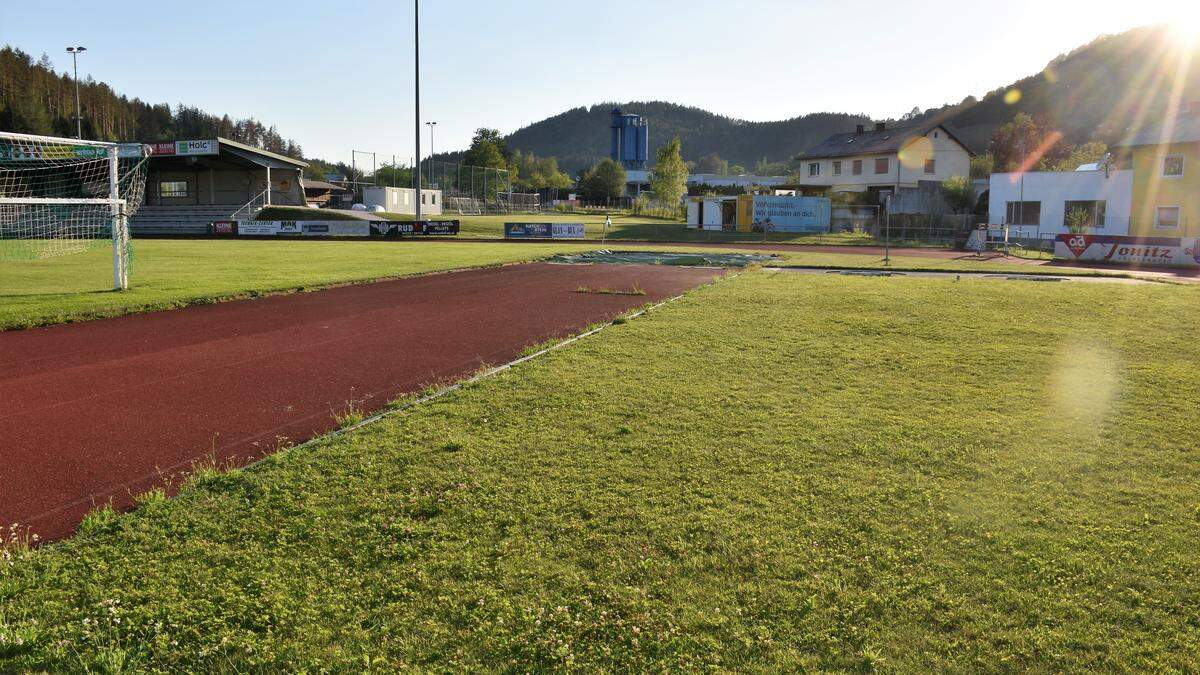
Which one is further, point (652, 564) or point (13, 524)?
point (13, 524)

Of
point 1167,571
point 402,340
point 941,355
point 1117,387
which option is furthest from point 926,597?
point 402,340

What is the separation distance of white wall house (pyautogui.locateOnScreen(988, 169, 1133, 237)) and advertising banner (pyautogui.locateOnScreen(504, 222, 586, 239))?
84.8 ft

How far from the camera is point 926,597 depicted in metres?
3.76

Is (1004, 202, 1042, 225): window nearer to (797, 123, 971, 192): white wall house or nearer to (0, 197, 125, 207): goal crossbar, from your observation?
(797, 123, 971, 192): white wall house

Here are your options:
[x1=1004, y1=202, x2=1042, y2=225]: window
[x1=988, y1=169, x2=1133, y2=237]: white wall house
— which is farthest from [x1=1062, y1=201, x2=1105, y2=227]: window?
[x1=1004, y1=202, x2=1042, y2=225]: window

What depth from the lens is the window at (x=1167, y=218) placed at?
39.4 m

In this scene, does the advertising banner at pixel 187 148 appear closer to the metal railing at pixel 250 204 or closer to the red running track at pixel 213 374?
the metal railing at pixel 250 204

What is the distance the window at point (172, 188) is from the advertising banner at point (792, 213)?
4489 cm

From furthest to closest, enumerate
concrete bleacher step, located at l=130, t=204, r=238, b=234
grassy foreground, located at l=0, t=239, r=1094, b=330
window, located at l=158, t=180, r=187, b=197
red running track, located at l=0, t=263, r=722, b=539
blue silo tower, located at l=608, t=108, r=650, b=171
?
blue silo tower, located at l=608, t=108, r=650, b=171
window, located at l=158, t=180, r=187, b=197
concrete bleacher step, located at l=130, t=204, r=238, b=234
grassy foreground, located at l=0, t=239, r=1094, b=330
red running track, located at l=0, t=263, r=722, b=539

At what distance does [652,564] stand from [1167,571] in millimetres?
2614

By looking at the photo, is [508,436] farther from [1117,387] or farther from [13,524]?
[1117,387]

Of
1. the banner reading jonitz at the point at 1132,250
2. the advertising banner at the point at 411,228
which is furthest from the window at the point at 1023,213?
the advertising banner at the point at 411,228

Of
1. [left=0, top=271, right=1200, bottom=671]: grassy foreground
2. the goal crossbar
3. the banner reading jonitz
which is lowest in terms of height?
[left=0, top=271, right=1200, bottom=671]: grassy foreground

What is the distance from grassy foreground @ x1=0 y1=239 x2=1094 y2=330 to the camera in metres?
14.9
